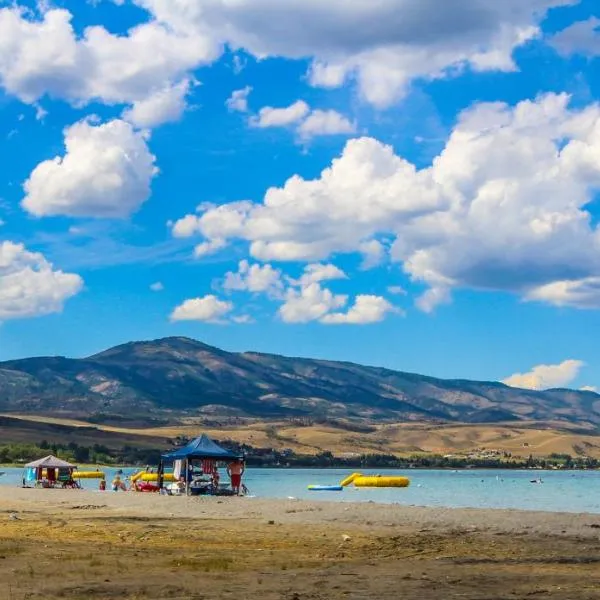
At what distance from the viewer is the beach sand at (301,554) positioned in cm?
1736

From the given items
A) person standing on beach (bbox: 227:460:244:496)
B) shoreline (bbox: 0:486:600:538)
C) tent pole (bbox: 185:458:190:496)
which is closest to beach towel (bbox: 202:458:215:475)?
tent pole (bbox: 185:458:190:496)

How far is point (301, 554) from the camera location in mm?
23672

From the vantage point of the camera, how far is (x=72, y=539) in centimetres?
2677

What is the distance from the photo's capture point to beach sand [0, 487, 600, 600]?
57.0ft

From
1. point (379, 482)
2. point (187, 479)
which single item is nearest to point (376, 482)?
point (379, 482)

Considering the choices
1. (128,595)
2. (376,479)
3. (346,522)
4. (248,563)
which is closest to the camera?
(128,595)

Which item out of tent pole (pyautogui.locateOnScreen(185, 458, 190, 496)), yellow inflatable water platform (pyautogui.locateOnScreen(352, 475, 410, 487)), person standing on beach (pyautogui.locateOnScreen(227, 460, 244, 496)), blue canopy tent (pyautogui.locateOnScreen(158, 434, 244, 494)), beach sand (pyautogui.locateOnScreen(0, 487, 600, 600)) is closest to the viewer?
beach sand (pyautogui.locateOnScreen(0, 487, 600, 600))

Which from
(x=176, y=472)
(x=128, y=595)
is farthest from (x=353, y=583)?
(x=176, y=472)

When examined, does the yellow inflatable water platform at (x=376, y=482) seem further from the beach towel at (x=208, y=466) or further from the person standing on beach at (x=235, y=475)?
the beach towel at (x=208, y=466)

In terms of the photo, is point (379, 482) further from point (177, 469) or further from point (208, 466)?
point (208, 466)

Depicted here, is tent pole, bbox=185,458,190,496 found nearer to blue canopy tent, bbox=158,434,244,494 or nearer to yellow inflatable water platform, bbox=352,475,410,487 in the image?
blue canopy tent, bbox=158,434,244,494

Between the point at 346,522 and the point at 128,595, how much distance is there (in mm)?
20855

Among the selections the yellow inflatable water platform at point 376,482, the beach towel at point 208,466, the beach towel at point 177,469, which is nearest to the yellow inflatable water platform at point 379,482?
the yellow inflatable water platform at point 376,482

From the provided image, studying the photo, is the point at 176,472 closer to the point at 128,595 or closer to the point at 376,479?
the point at 128,595
